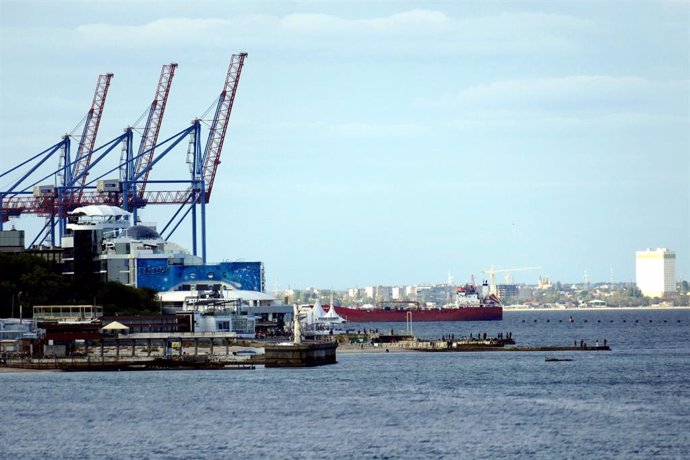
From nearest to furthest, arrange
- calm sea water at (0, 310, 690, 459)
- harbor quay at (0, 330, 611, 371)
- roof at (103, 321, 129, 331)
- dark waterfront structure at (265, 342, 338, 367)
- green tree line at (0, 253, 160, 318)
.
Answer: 1. calm sea water at (0, 310, 690, 459)
2. harbor quay at (0, 330, 611, 371)
3. dark waterfront structure at (265, 342, 338, 367)
4. roof at (103, 321, 129, 331)
5. green tree line at (0, 253, 160, 318)

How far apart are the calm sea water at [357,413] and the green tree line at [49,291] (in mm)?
46568

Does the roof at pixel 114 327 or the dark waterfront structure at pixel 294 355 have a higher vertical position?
the roof at pixel 114 327

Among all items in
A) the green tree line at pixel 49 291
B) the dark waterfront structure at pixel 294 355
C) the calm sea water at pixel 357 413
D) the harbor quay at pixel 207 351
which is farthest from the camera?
the green tree line at pixel 49 291

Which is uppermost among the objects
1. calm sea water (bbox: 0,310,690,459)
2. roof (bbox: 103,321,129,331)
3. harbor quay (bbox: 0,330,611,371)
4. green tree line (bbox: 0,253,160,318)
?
green tree line (bbox: 0,253,160,318)

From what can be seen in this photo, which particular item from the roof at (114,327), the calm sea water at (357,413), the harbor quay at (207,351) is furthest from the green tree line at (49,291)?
the calm sea water at (357,413)

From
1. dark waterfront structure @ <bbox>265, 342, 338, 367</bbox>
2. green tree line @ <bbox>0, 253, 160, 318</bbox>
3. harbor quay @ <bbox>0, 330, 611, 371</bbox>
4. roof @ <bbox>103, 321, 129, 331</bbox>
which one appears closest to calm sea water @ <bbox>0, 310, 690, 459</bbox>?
dark waterfront structure @ <bbox>265, 342, 338, 367</bbox>

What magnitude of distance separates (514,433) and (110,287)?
11324 cm

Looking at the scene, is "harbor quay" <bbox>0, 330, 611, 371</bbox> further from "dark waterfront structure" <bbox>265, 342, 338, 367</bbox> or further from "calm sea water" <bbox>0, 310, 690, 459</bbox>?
"calm sea water" <bbox>0, 310, 690, 459</bbox>

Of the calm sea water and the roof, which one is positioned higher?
the roof

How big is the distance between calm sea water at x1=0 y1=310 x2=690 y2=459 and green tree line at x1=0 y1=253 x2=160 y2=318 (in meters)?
46.6

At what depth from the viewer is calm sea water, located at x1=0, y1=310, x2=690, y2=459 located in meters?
80.3

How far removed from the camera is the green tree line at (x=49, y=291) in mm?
179750

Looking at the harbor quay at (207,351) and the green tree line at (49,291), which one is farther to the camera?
the green tree line at (49,291)

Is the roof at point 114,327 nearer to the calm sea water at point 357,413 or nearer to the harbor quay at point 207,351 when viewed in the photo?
the harbor quay at point 207,351
